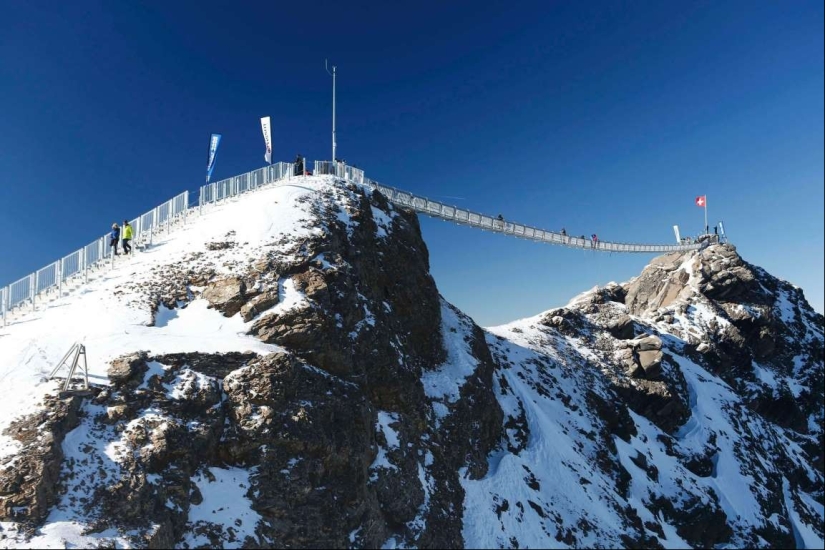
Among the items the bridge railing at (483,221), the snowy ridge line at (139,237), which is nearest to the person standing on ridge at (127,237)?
the snowy ridge line at (139,237)

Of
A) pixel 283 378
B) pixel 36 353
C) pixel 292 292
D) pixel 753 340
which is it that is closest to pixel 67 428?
pixel 36 353

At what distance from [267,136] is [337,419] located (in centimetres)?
2018

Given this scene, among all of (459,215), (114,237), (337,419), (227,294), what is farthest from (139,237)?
(459,215)

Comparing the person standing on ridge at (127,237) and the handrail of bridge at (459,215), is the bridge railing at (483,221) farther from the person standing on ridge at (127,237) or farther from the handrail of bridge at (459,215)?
the person standing on ridge at (127,237)

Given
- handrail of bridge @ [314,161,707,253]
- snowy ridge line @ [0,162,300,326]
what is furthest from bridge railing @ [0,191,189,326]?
handrail of bridge @ [314,161,707,253]

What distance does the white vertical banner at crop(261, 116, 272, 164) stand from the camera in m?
28.4

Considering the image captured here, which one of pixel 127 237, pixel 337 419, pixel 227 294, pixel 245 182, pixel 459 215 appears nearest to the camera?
pixel 337 419

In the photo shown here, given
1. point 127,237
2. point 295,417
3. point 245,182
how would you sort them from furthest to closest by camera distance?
1. point 245,182
2. point 127,237
3. point 295,417

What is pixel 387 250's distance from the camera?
24.4 meters

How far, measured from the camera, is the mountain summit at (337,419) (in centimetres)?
1236

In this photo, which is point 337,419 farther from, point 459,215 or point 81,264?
point 459,215

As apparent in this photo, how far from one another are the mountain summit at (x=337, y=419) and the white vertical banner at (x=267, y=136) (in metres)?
4.13

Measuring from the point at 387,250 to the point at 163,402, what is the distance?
1338 cm

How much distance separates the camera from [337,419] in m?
15.5
